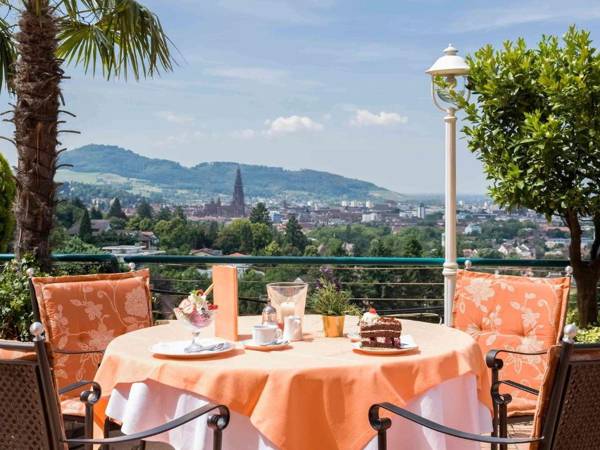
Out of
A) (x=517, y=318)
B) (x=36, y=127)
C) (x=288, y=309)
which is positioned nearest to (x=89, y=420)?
(x=288, y=309)

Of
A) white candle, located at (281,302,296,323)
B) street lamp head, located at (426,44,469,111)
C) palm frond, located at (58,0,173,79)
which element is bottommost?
white candle, located at (281,302,296,323)

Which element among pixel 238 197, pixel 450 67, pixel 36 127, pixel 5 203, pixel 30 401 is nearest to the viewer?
→ pixel 30 401

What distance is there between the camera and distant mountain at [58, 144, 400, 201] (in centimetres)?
2947

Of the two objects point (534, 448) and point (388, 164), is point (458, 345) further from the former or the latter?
point (388, 164)

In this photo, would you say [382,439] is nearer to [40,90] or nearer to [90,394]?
[90,394]

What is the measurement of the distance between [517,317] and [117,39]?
4512 mm

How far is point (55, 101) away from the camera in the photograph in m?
5.63

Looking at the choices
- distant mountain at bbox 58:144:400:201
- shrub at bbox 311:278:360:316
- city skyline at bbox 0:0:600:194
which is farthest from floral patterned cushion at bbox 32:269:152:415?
city skyline at bbox 0:0:600:194

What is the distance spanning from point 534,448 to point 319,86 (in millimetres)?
43258

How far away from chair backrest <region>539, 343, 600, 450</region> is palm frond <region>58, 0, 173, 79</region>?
195 inches

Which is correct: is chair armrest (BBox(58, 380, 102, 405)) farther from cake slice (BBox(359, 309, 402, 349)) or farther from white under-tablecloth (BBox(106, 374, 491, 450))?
cake slice (BBox(359, 309, 402, 349))

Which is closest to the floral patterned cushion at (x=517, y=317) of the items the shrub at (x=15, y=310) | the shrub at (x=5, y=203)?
the shrub at (x=15, y=310)

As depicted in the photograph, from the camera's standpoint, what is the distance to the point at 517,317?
324 cm

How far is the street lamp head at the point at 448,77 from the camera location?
4.94m
